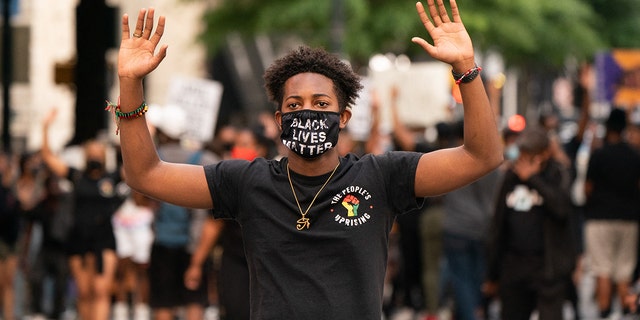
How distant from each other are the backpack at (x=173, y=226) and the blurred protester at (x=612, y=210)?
469 centimetres

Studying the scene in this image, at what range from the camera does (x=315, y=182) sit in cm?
514

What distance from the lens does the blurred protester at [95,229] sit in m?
13.2

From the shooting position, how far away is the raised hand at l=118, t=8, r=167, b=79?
5008 millimetres

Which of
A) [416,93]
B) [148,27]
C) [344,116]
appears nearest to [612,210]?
[344,116]

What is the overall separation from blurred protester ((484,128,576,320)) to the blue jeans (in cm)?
259

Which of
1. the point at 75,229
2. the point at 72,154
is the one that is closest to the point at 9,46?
the point at 72,154

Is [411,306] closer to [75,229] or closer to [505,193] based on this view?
[75,229]

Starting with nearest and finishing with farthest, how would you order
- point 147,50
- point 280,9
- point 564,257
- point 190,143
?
point 147,50
point 564,257
point 190,143
point 280,9

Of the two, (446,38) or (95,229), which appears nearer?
(446,38)

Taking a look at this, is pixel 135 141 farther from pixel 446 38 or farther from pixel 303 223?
pixel 446 38

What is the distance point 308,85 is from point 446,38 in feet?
1.69

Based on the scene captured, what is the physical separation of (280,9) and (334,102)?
24.8 meters

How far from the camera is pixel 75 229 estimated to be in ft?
43.5

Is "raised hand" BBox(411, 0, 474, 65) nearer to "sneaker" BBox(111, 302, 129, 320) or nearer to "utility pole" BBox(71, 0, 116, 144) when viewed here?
"utility pole" BBox(71, 0, 116, 144)
